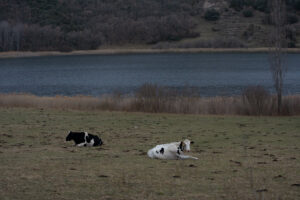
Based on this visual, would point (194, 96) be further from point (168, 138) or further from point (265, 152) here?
point (265, 152)

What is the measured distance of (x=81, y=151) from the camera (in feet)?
41.8

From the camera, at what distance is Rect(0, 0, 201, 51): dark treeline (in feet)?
389

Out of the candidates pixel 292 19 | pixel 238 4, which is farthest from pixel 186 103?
pixel 238 4

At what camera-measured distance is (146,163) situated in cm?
1068

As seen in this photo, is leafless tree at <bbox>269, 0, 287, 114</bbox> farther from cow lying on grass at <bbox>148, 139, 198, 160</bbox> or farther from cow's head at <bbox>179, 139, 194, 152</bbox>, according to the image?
cow lying on grass at <bbox>148, 139, 198, 160</bbox>

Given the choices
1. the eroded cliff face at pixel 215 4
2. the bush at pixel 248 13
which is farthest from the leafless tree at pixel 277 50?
the eroded cliff face at pixel 215 4

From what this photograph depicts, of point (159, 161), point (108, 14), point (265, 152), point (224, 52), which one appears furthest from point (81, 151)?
point (108, 14)

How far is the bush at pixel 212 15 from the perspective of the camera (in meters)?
132

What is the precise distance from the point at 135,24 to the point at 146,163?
125 metres

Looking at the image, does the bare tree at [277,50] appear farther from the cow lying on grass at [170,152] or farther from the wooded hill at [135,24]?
the wooded hill at [135,24]

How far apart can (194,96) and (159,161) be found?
1577cm

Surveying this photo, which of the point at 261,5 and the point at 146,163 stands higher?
the point at 261,5

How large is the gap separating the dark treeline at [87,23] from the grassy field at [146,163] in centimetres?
10220

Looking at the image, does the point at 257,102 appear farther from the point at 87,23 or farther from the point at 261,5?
the point at 87,23
